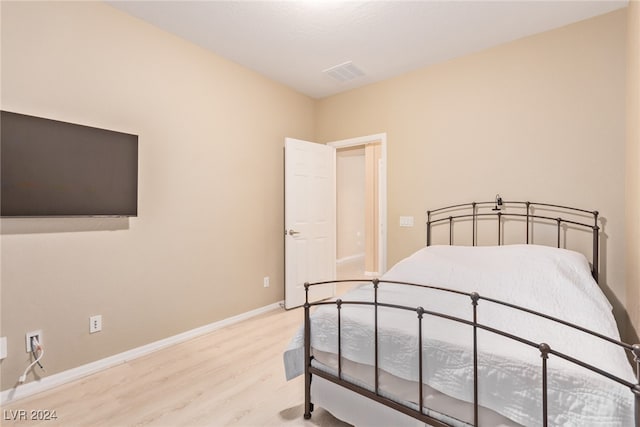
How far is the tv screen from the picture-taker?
190cm

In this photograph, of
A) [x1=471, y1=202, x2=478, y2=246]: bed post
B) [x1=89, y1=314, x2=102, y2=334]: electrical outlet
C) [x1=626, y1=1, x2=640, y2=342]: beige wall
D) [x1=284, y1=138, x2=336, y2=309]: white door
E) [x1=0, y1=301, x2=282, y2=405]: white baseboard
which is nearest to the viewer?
[x1=626, y1=1, x2=640, y2=342]: beige wall

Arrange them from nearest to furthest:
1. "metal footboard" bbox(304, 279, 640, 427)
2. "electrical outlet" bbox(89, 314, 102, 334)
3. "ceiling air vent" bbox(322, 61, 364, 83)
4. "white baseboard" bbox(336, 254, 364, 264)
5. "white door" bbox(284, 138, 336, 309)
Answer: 1. "metal footboard" bbox(304, 279, 640, 427)
2. "electrical outlet" bbox(89, 314, 102, 334)
3. "ceiling air vent" bbox(322, 61, 364, 83)
4. "white door" bbox(284, 138, 336, 309)
5. "white baseboard" bbox(336, 254, 364, 264)

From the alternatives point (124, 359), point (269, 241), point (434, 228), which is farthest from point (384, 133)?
point (124, 359)

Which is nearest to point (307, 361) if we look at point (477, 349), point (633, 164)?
point (477, 349)

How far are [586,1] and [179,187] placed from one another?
3.58 m

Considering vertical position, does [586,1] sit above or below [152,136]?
above

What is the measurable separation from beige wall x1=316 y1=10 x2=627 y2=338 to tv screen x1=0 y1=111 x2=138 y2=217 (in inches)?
104

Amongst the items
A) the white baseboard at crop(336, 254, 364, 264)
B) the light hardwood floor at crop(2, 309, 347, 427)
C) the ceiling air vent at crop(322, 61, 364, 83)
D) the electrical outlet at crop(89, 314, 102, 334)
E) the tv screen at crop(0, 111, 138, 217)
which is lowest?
the light hardwood floor at crop(2, 309, 347, 427)

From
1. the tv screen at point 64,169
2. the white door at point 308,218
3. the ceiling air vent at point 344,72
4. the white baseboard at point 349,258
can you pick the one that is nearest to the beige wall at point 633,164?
the ceiling air vent at point 344,72

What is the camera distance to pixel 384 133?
366 cm

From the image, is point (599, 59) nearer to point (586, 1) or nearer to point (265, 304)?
point (586, 1)

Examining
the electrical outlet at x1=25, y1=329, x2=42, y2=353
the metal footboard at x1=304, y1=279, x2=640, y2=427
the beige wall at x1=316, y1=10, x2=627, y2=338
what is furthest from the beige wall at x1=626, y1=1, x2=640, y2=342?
the electrical outlet at x1=25, y1=329, x2=42, y2=353

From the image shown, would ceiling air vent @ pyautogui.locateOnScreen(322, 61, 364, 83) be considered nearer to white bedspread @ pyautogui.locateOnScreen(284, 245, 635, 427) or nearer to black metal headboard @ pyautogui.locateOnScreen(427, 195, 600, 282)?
black metal headboard @ pyautogui.locateOnScreen(427, 195, 600, 282)

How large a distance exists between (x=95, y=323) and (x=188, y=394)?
0.93m
